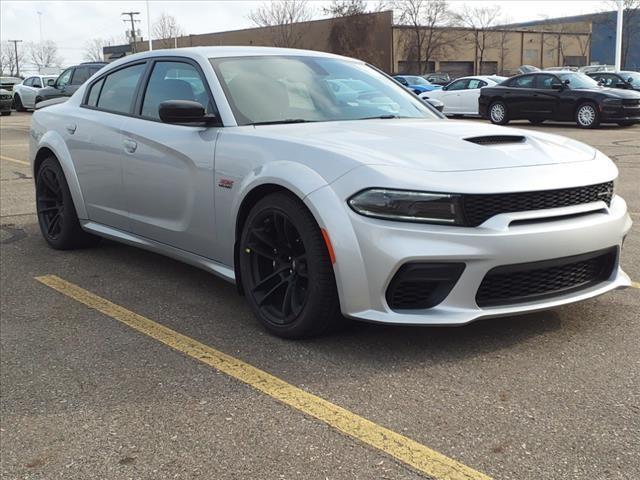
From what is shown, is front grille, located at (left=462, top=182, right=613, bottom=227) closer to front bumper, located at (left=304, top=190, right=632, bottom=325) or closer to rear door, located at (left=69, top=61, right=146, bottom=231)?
front bumper, located at (left=304, top=190, right=632, bottom=325)

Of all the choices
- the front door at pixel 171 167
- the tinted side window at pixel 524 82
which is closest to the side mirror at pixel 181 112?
the front door at pixel 171 167

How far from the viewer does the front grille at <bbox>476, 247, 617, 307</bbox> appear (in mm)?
3281

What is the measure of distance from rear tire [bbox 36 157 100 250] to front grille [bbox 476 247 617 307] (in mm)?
3590

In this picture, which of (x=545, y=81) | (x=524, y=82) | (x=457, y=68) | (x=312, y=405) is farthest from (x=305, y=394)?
(x=457, y=68)

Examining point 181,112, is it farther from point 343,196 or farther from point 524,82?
point 524,82

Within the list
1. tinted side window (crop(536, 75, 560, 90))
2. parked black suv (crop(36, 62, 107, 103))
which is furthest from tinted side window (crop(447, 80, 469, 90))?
parked black suv (crop(36, 62, 107, 103))

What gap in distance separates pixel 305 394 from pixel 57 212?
11.9ft

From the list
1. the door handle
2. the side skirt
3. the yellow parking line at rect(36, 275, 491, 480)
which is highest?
the door handle

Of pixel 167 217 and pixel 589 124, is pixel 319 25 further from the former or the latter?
pixel 167 217

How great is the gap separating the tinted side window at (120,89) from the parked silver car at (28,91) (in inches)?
987

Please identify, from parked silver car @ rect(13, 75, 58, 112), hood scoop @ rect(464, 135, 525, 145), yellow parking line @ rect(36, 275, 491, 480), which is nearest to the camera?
yellow parking line @ rect(36, 275, 491, 480)

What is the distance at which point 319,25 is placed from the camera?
5822 cm

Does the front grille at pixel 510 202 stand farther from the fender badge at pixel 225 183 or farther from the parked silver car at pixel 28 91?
the parked silver car at pixel 28 91

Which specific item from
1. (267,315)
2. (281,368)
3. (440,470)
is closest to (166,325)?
(267,315)
